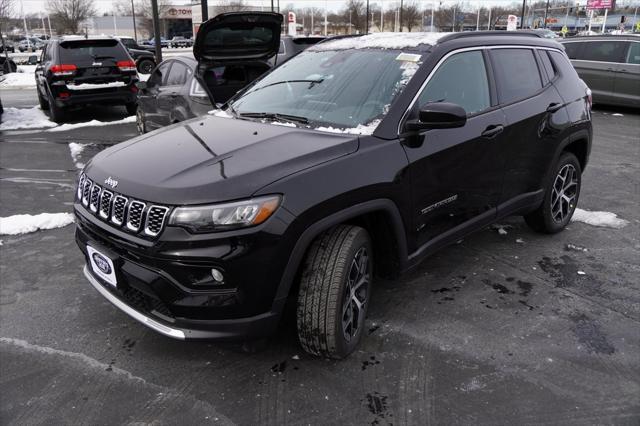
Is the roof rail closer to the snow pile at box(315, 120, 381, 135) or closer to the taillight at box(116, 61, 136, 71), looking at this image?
the snow pile at box(315, 120, 381, 135)

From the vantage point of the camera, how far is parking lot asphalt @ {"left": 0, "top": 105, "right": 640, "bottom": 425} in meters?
2.59

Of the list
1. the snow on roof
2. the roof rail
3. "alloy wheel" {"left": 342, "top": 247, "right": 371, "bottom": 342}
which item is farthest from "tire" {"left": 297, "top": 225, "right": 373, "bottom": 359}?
the roof rail

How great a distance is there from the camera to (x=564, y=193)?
4805mm

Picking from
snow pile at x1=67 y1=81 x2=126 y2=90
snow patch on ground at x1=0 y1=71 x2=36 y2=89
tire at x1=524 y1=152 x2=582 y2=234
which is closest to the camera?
tire at x1=524 y1=152 x2=582 y2=234

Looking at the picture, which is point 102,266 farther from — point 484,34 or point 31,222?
point 484,34

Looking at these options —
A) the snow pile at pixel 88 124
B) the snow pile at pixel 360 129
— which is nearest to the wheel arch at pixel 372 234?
the snow pile at pixel 360 129

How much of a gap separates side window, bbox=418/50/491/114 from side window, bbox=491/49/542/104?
183 mm

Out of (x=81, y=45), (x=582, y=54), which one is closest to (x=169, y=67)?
(x=81, y=45)

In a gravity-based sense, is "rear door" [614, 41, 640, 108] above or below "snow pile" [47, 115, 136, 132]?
above

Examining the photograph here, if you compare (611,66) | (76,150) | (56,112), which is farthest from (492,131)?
(611,66)

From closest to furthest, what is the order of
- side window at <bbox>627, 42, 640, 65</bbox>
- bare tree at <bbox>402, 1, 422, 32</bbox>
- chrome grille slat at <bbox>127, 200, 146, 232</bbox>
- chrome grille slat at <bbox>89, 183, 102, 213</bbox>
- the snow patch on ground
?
chrome grille slat at <bbox>127, 200, 146, 232</bbox> → chrome grille slat at <bbox>89, 183, 102, 213</bbox> → side window at <bbox>627, 42, 640, 65</bbox> → the snow patch on ground → bare tree at <bbox>402, 1, 422, 32</bbox>

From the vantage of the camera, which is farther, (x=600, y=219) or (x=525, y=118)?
(x=600, y=219)

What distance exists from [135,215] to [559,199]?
3.68 m

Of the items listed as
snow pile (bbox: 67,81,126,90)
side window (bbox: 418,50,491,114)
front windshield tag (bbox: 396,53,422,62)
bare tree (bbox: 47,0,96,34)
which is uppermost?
bare tree (bbox: 47,0,96,34)
